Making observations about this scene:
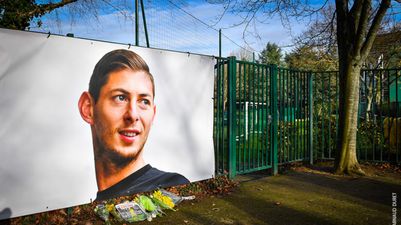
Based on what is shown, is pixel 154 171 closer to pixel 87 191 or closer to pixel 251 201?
pixel 87 191

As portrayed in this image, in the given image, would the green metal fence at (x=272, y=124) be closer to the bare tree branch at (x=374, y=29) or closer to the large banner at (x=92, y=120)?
the large banner at (x=92, y=120)

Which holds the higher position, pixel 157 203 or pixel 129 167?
pixel 129 167

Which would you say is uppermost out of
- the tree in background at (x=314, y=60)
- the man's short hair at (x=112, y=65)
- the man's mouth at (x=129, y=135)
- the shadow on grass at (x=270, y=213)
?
the tree in background at (x=314, y=60)

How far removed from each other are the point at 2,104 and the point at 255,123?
Result: 4.78 m

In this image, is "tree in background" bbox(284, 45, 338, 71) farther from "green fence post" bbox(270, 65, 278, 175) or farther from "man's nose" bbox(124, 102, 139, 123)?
"man's nose" bbox(124, 102, 139, 123)

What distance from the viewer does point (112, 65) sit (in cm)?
502

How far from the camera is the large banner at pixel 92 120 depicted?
13.6 feet

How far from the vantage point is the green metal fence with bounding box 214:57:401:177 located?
6750mm

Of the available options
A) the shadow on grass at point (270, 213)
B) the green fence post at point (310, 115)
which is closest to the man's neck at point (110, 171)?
the shadow on grass at point (270, 213)

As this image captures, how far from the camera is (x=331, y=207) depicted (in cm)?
541

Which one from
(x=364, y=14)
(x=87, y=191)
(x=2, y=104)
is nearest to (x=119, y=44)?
(x=2, y=104)

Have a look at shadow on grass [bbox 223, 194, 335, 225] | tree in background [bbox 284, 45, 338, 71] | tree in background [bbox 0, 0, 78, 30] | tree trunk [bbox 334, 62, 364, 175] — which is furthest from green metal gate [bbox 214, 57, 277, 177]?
tree in background [bbox 284, 45, 338, 71]

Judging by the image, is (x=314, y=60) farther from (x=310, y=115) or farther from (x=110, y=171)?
(x=110, y=171)

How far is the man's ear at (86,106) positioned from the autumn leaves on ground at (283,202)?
1.22 meters
